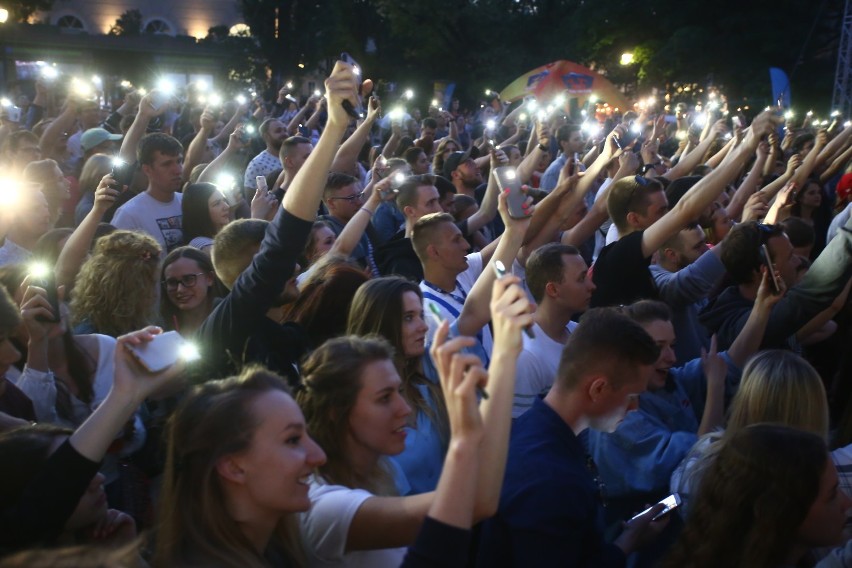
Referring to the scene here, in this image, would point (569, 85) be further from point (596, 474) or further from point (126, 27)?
point (126, 27)

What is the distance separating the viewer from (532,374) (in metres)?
4.09

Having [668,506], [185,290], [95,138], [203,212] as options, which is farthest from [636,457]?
[95,138]

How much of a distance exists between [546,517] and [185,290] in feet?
7.82

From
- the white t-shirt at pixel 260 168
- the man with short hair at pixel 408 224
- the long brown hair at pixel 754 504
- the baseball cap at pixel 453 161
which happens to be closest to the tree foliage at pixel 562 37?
the baseball cap at pixel 453 161

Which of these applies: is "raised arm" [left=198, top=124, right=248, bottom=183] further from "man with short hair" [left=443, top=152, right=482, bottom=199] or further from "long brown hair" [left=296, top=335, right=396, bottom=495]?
"long brown hair" [left=296, top=335, right=396, bottom=495]

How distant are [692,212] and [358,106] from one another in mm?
2209

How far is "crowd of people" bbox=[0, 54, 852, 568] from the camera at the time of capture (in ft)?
7.69

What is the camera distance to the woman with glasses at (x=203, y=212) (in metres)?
6.04

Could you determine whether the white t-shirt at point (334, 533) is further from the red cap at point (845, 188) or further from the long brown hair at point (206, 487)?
the red cap at point (845, 188)

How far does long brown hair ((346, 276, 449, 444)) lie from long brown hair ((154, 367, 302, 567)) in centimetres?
115

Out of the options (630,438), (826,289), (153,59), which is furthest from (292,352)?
(153,59)

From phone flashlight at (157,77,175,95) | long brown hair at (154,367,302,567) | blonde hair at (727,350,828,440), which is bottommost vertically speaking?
blonde hair at (727,350,828,440)

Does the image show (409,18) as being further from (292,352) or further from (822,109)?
(292,352)

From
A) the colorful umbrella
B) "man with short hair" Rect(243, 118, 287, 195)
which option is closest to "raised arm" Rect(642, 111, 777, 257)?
"man with short hair" Rect(243, 118, 287, 195)
